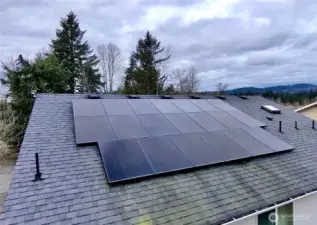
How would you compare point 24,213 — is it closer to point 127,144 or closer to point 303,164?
point 127,144

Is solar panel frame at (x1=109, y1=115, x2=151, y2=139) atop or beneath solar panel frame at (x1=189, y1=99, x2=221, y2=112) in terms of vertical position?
beneath

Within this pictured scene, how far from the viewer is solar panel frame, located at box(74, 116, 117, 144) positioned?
5.09m

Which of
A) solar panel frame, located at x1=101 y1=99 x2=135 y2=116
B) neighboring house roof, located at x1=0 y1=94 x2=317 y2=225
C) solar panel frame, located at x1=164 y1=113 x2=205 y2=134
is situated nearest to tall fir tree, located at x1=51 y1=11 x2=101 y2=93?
solar panel frame, located at x1=101 y1=99 x2=135 y2=116

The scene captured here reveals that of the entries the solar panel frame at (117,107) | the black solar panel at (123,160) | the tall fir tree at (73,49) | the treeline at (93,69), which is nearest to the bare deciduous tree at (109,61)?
the treeline at (93,69)

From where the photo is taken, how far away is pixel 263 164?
5859mm

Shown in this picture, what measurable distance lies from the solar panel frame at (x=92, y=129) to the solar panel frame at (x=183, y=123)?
195 cm

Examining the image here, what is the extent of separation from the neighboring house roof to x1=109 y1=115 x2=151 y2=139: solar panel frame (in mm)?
779

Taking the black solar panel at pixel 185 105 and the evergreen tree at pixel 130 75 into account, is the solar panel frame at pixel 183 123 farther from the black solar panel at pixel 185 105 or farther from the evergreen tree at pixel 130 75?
the evergreen tree at pixel 130 75

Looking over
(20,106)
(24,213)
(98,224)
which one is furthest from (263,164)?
(20,106)

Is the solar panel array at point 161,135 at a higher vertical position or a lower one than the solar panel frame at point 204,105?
lower

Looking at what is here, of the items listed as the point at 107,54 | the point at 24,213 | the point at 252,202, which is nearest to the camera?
the point at 24,213

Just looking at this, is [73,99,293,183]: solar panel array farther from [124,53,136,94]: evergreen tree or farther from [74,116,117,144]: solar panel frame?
[124,53,136,94]: evergreen tree

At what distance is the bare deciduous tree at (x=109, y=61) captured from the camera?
29.3m

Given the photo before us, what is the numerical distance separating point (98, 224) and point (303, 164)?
5.97 meters
